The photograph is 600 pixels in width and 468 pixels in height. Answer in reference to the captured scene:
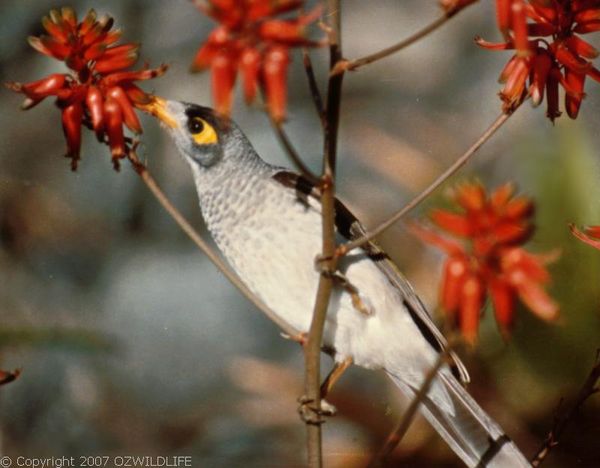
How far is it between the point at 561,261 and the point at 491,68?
1411mm

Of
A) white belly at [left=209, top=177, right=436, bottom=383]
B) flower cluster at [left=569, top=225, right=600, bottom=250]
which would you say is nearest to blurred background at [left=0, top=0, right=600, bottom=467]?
white belly at [left=209, top=177, right=436, bottom=383]

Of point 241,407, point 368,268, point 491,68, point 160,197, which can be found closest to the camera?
point 160,197

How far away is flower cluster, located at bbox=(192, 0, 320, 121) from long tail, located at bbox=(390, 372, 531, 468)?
905mm

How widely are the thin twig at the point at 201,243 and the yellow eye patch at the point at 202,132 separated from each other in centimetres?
58

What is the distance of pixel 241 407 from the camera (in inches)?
113

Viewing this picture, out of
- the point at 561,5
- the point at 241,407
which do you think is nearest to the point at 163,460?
the point at 241,407

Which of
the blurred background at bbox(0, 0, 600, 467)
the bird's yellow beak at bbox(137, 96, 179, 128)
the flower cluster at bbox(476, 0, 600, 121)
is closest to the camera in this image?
the flower cluster at bbox(476, 0, 600, 121)

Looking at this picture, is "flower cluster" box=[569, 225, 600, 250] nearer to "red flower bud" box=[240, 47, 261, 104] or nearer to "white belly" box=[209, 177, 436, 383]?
"red flower bud" box=[240, 47, 261, 104]

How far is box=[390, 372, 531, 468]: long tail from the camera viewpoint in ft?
5.21

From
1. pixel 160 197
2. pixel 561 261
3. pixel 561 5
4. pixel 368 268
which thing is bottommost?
pixel 561 261

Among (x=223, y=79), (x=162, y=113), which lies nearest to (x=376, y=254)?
(x=162, y=113)

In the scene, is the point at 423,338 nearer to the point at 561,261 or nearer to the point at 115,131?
the point at 561,261

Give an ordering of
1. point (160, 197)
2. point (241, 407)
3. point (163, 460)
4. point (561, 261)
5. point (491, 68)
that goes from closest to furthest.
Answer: point (160, 197), point (561, 261), point (163, 460), point (241, 407), point (491, 68)

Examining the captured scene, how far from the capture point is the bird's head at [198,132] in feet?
5.48
